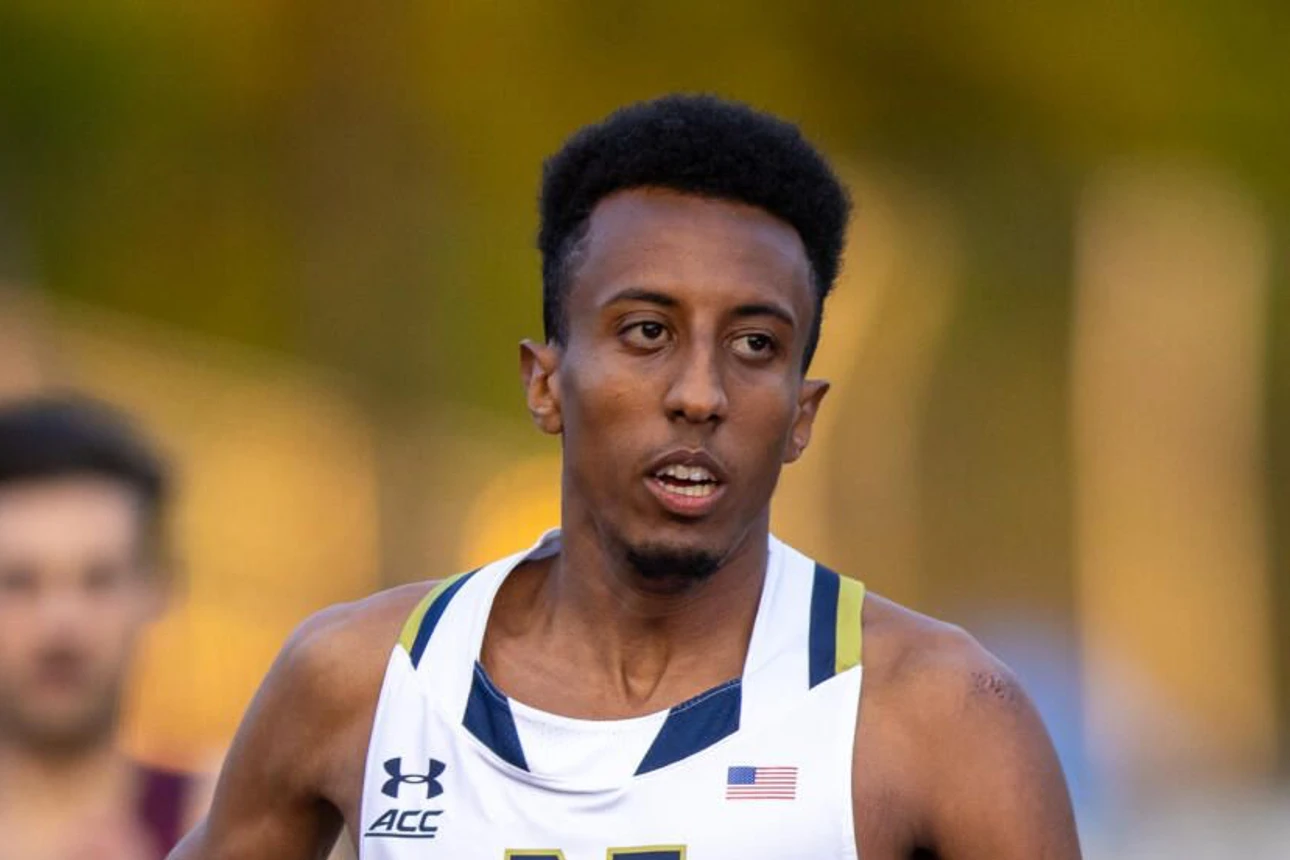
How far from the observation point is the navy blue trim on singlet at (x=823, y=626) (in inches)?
121

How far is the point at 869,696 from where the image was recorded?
9.89 feet

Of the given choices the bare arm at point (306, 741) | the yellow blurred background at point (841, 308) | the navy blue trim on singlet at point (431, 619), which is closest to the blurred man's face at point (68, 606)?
the yellow blurred background at point (841, 308)

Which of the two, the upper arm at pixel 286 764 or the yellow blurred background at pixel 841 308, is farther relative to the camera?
the yellow blurred background at pixel 841 308

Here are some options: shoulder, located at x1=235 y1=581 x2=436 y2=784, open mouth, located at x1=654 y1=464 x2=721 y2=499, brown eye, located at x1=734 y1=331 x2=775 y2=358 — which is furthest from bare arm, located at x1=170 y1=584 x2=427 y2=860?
brown eye, located at x1=734 y1=331 x2=775 y2=358

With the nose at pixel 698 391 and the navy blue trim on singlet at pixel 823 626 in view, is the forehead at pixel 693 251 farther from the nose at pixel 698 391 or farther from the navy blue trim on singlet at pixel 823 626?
the navy blue trim on singlet at pixel 823 626

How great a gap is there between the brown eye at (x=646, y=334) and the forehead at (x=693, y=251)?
0.18 ft

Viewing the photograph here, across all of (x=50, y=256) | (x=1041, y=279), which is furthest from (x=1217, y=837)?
(x=50, y=256)

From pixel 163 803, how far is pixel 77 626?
536mm

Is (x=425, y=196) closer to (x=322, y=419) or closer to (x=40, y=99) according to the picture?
(x=322, y=419)

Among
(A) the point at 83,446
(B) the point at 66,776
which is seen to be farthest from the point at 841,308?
(B) the point at 66,776

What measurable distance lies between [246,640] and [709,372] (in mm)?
3249

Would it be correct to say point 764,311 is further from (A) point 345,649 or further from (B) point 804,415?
(A) point 345,649

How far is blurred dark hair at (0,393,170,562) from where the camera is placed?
5953mm

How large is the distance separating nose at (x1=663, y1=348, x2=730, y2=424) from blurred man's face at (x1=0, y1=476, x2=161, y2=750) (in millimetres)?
3318
